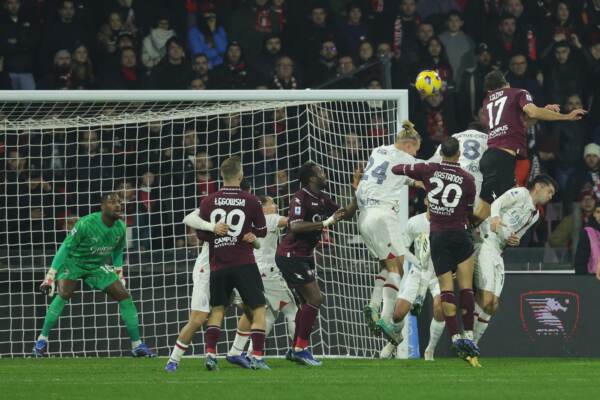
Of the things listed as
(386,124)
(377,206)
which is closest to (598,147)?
(386,124)

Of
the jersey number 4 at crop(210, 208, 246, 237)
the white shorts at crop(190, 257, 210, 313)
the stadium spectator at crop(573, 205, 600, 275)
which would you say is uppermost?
the jersey number 4 at crop(210, 208, 246, 237)

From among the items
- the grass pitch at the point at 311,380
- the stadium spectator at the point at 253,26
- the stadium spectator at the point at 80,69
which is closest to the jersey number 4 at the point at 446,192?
the grass pitch at the point at 311,380

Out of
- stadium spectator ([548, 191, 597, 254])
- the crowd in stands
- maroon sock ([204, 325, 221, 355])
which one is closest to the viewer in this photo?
maroon sock ([204, 325, 221, 355])

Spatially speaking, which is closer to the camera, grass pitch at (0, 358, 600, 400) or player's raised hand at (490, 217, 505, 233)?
grass pitch at (0, 358, 600, 400)

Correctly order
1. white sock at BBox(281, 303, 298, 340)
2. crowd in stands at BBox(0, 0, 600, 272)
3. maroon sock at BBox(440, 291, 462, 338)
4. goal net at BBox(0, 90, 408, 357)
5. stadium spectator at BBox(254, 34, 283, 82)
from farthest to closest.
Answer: stadium spectator at BBox(254, 34, 283, 82) → crowd in stands at BBox(0, 0, 600, 272) → goal net at BBox(0, 90, 408, 357) → white sock at BBox(281, 303, 298, 340) → maroon sock at BBox(440, 291, 462, 338)

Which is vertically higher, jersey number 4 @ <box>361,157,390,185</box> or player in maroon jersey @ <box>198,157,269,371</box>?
jersey number 4 @ <box>361,157,390,185</box>

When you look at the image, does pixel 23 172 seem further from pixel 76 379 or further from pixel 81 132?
pixel 76 379

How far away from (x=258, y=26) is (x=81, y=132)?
3788 mm

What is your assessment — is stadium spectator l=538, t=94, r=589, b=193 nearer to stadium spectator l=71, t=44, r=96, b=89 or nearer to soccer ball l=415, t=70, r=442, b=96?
soccer ball l=415, t=70, r=442, b=96

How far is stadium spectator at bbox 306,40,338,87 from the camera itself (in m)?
19.8

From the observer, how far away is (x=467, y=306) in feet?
45.0

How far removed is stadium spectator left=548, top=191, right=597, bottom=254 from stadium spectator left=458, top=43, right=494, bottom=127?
1.97m

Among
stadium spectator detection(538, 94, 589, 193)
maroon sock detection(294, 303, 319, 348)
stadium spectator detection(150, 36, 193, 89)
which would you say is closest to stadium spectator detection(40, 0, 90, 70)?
stadium spectator detection(150, 36, 193, 89)

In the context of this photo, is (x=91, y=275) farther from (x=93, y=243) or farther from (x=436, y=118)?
(x=436, y=118)
